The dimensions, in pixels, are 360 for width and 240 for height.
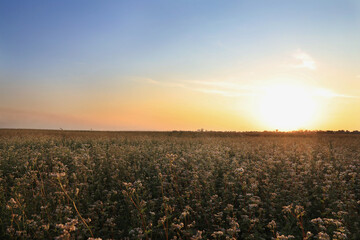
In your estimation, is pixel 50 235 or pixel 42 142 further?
pixel 42 142

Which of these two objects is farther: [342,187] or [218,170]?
[218,170]

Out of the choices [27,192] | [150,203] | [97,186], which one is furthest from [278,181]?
[27,192]

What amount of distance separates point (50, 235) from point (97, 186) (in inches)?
92.3

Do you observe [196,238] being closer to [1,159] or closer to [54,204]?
[54,204]

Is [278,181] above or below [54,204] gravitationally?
above

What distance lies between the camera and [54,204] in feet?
19.8

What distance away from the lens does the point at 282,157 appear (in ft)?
33.9

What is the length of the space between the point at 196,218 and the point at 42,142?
513 inches

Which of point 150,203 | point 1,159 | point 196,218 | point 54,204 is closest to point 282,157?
point 196,218

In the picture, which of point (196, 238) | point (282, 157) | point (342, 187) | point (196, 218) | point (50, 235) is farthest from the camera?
point (282, 157)

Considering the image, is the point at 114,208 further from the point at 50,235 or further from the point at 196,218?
the point at 196,218

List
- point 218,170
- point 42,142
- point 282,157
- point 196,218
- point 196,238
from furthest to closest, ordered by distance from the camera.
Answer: point 42,142
point 282,157
point 218,170
point 196,218
point 196,238

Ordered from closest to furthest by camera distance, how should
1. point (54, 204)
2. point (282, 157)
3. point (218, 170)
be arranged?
point (54, 204)
point (218, 170)
point (282, 157)

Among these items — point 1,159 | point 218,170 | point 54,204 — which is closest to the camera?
point 54,204
